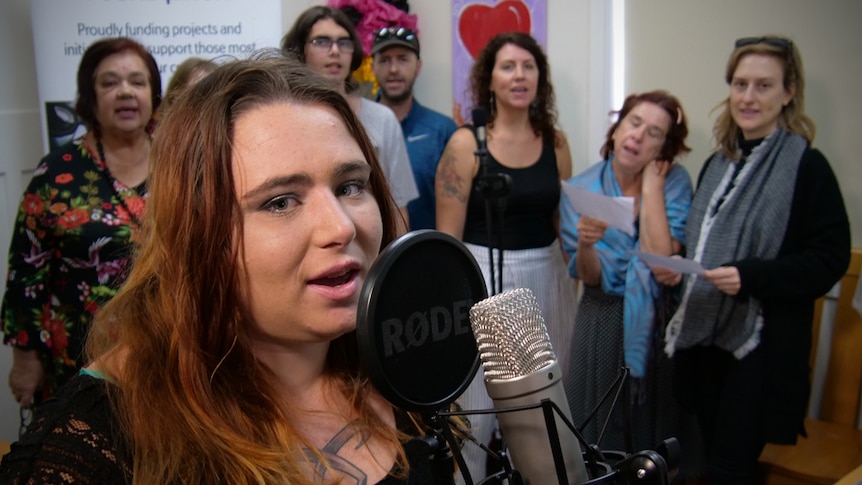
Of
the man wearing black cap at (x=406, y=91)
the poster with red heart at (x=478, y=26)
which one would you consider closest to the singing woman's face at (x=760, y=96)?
the man wearing black cap at (x=406, y=91)

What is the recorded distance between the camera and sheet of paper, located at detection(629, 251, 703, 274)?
239cm

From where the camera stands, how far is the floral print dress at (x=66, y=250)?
91.6 inches

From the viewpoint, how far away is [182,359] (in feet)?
2.96

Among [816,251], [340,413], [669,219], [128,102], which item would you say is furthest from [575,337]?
[340,413]

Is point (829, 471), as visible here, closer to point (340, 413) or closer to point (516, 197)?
point (516, 197)

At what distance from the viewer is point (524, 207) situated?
2932 mm

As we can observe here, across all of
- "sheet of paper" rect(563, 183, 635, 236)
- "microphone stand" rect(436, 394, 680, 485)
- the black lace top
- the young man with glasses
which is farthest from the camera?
the young man with glasses

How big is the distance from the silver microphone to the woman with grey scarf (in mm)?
2000

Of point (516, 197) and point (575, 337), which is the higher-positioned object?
point (516, 197)

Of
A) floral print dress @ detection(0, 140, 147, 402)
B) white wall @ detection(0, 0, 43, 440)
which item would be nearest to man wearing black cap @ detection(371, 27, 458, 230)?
floral print dress @ detection(0, 140, 147, 402)

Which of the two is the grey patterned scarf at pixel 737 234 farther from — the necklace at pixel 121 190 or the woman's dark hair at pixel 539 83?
the necklace at pixel 121 190

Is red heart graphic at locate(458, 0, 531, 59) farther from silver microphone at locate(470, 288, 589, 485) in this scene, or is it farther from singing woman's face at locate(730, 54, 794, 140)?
silver microphone at locate(470, 288, 589, 485)

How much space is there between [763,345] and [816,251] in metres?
0.34

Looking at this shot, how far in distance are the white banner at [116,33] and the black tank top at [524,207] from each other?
4.38ft
